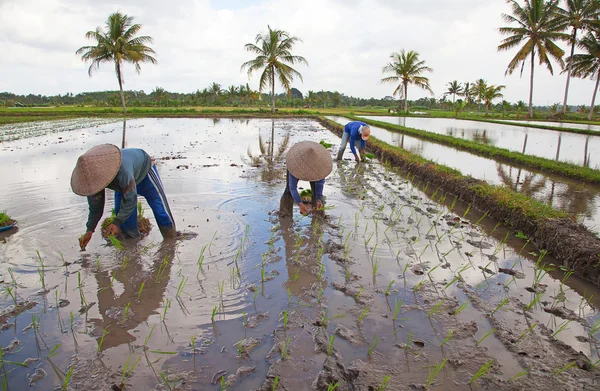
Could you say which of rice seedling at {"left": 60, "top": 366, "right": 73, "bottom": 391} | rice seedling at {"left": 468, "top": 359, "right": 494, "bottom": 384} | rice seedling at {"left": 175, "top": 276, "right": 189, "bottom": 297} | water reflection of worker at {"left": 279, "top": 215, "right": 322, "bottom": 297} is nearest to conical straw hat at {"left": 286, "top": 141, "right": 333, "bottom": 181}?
water reflection of worker at {"left": 279, "top": 215, "right": 322, "bottom": 297}

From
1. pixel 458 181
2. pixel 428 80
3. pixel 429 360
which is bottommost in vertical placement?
pixel 429 360

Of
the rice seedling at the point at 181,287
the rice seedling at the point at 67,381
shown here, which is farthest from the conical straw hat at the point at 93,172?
the rice seedling at the point at 67,381

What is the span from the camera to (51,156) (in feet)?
28.8

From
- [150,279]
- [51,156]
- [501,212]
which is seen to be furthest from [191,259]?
[51,156]

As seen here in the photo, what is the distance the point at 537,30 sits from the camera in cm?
2147

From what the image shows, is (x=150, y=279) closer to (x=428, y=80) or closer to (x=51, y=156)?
(x=51, y=156)

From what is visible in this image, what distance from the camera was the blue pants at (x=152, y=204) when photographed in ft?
12.2

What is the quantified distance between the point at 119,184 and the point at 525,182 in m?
6.52

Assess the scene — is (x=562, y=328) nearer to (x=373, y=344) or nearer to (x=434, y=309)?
(x=434, y=309)

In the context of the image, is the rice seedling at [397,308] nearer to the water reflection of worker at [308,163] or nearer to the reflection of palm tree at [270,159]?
the water reflection of worker at [308,163]

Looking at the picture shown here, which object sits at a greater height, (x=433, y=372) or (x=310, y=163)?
(x=310, y=163)

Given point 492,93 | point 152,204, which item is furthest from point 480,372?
point 492,93

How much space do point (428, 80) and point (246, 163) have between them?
23.3 m

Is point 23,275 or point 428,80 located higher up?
point 428,80
